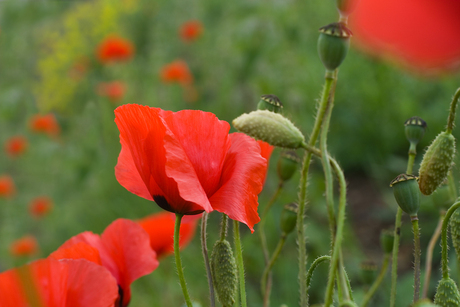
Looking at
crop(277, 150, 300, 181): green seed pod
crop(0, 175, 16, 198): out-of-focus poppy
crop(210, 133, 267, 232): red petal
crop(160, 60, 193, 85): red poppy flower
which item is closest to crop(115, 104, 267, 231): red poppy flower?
crop(210, 133, 267, 232): red petal

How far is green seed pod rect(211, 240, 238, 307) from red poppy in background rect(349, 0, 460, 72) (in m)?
0.18

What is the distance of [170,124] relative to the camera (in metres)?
0.33

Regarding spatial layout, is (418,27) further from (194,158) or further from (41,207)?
(41,207)

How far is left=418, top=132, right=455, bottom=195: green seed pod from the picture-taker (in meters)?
0.33

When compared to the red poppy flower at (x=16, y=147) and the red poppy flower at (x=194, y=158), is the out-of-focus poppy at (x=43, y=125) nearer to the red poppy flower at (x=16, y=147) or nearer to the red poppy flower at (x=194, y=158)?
the red poppy flower at (x=16, y=147)

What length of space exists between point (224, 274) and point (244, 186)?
67mm

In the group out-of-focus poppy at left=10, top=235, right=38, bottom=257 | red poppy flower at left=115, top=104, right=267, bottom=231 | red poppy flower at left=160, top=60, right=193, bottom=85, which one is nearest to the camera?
red poppy flower at left=115, top=104, right=267, bottom=231

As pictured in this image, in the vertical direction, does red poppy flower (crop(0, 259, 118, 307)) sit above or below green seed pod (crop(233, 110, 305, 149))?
below

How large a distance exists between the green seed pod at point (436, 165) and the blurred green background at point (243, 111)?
0.99 meters

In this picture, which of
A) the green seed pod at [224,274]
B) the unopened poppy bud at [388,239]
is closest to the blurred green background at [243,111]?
the unopened poppy bud at [388,239]

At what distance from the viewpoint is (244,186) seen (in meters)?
0.33

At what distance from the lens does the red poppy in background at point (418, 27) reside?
22 cm

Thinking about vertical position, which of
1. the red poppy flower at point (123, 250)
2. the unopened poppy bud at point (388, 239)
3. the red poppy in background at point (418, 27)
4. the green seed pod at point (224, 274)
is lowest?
the red poppy flower at point (123, 250)

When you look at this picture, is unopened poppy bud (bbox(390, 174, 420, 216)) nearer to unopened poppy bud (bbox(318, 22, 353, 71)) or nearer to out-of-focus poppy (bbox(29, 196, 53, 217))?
unopened poppy bud (bbox(318, 22, 353, 71))
